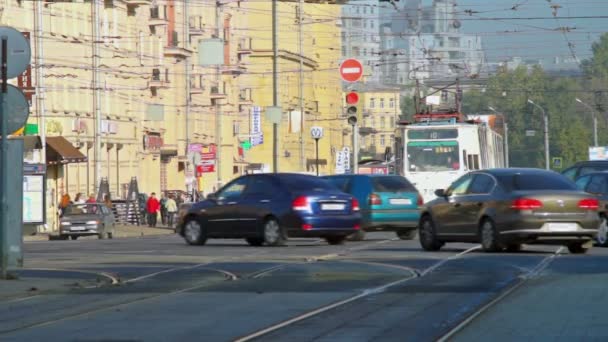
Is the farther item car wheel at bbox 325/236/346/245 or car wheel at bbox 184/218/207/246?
car wheel at bbox 184/218/207/246

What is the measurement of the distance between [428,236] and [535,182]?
273 cm

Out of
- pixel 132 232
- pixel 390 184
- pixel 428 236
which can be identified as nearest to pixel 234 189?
pixel 390 184

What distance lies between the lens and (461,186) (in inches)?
1200

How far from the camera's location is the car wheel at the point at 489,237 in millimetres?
28672

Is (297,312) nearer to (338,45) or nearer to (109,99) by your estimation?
(109,99)

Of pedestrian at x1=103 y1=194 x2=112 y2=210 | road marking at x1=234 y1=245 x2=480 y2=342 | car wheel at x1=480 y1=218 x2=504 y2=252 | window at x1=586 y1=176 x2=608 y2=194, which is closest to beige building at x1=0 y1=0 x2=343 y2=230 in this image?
pedestrian at x1=103 y1=194 x2=112 y2=210

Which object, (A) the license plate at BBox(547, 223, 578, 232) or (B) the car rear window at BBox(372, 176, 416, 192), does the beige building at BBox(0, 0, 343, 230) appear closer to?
(B) the car rear window at BBox(372, 176, 416, 192)

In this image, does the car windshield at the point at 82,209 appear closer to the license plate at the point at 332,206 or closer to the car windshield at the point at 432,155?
the car windshield at the point at 432,155

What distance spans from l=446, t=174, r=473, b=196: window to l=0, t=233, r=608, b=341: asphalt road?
2.48 m

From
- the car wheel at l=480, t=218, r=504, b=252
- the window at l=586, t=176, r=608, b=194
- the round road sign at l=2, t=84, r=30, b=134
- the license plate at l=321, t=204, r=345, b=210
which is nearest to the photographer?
the round road sign at l=2, t=84, r=30, b=134

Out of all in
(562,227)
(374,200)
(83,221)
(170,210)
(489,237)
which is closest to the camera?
(562,227)

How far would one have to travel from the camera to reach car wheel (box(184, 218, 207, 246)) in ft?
119

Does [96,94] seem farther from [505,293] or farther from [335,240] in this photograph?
[505,293]

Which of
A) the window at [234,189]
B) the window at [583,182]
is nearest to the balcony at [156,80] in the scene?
the window at [234,189]
